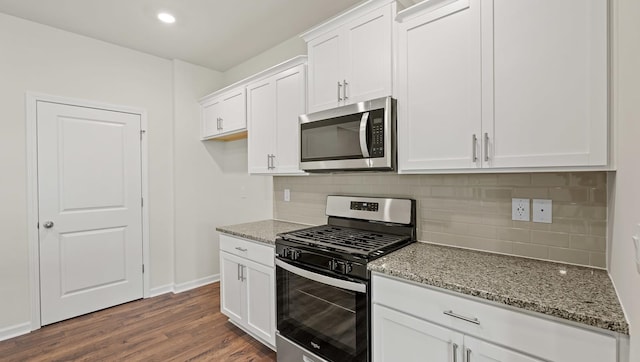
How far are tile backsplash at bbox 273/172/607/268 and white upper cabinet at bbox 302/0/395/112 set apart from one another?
2.18 ft

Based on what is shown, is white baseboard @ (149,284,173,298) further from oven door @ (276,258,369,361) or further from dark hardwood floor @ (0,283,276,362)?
oven door @ (276,258,369,361)

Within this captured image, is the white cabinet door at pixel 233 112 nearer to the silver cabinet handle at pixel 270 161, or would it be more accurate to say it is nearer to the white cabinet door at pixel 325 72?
the silver cabinet handle at pixel 270 161

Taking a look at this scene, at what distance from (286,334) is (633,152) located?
199 centimetres

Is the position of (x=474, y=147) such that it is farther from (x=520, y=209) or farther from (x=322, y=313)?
(x=322, y=313)

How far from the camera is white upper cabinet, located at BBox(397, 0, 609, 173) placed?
3.96 ft

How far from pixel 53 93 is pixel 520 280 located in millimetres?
3908

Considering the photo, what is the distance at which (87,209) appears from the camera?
9.75 feet

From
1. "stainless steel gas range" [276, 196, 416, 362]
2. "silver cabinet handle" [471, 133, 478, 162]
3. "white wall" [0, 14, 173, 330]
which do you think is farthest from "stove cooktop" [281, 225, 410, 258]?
"white wall" [0, 14, 173, 330]

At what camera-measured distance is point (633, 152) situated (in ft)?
3.00

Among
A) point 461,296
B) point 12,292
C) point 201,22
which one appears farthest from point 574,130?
point 12,292

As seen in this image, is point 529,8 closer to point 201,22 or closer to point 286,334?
point 286,334

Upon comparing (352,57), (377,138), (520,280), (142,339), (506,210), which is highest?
(352,57)

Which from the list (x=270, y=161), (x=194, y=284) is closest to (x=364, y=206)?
(x=270, y=161)

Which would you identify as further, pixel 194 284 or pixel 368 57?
pixel 194 284
